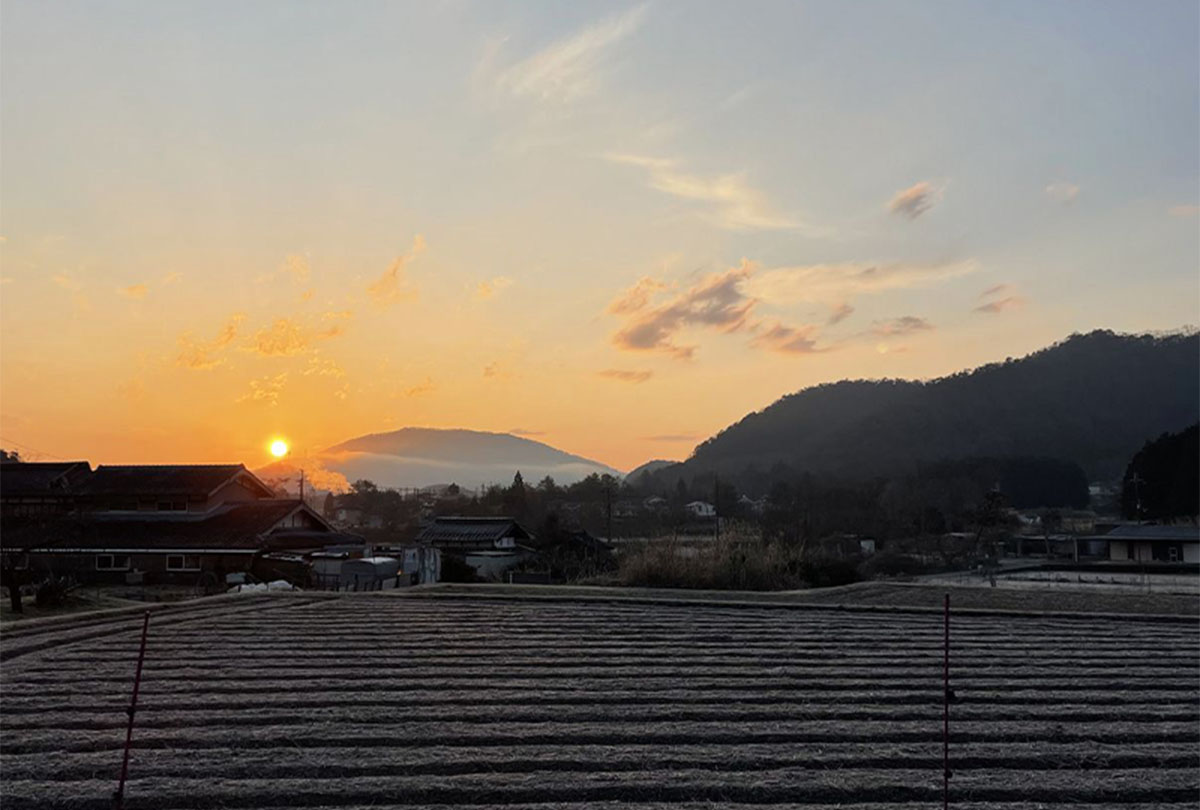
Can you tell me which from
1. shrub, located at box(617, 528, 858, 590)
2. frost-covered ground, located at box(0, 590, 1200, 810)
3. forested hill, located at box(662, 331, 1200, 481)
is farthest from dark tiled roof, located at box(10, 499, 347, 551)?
forested hill, located at box(662, 331, 1200, 481)

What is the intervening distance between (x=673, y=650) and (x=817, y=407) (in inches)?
3191

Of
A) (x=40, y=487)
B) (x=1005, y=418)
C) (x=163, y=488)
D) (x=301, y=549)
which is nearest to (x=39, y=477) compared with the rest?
(x=40, y=487)

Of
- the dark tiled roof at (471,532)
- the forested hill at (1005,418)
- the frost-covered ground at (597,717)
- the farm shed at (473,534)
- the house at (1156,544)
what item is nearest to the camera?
the frost-covered ground at (597,717)

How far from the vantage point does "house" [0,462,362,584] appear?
20594 mm

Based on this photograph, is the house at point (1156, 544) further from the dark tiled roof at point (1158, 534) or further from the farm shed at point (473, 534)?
the farm shed at point (473, 534)

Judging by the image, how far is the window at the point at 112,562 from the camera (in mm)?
21453

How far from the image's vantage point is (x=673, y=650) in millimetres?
8000

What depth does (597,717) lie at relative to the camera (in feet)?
17.9

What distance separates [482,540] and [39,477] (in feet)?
→ 37.9

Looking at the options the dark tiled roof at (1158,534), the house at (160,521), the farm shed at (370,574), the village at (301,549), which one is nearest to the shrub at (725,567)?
the village at (301,549)

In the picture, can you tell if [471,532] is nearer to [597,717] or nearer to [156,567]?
[156,567]

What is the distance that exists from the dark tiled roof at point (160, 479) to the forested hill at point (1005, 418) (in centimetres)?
4320

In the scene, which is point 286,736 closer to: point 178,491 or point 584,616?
point 584,616

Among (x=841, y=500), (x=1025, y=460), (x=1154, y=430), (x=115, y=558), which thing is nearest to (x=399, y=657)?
(x=115, y=558)
